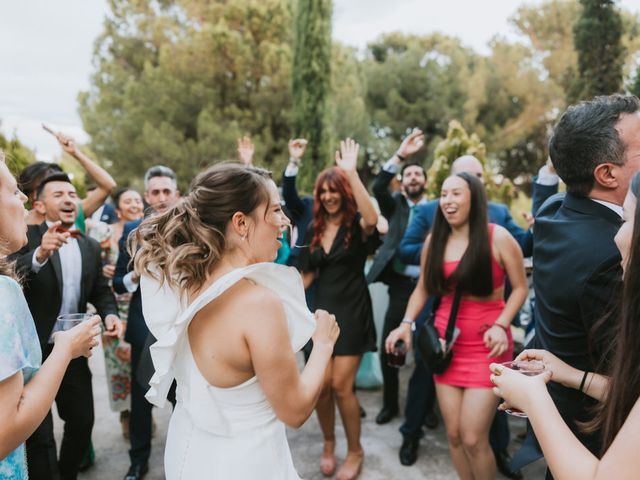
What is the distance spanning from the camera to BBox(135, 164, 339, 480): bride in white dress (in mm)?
1515

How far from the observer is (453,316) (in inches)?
112

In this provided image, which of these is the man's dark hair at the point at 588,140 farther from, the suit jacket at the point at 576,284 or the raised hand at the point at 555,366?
the raised hand at the point at 555,366

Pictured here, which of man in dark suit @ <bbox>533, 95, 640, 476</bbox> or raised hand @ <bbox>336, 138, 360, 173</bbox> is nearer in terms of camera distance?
man in dark suit @ <bbox>533, 95, 640, 476</bbox>

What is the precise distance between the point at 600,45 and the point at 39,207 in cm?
1327

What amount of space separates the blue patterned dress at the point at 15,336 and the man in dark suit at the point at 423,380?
2.53 m

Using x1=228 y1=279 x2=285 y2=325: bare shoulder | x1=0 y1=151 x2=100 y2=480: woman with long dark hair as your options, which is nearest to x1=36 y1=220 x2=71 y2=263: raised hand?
x1=0 y1=151 x2=100 y2=480: woman with long dark hair

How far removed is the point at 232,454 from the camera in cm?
156

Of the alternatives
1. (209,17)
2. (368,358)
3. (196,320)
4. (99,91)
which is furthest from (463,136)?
(99,91)

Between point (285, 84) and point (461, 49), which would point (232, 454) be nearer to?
point (285, 84)

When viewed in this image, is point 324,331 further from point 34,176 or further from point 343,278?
point 34,176

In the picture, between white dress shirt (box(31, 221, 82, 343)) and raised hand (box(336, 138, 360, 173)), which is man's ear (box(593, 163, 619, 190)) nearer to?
raised hand (box(336, 138, 360, 173))

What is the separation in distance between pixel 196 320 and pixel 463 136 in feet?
29.7

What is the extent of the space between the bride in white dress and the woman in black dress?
163 centimetres

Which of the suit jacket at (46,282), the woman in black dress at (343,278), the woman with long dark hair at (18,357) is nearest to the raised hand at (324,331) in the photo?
the woman with long dark hair at (18,357)
